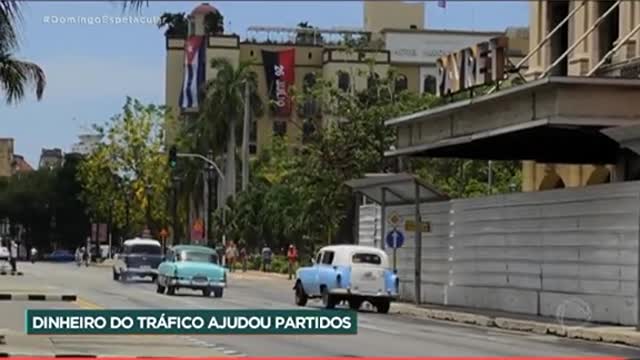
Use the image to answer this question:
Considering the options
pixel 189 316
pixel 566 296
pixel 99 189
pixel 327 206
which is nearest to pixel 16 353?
pixel 189 316

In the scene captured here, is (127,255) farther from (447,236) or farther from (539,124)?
(539,124)

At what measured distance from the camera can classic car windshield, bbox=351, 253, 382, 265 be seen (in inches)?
1476

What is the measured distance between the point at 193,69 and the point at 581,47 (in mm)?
26782

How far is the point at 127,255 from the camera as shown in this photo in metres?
52.4

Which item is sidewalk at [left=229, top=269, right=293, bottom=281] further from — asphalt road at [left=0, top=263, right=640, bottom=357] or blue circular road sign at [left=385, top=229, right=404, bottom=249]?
blue circular road sign at [left=385, top=229, right=404, bottom=249]

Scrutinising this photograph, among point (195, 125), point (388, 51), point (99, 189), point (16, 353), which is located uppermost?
point (388, 51)

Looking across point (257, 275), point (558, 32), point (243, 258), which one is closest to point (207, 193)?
point (243, 258)

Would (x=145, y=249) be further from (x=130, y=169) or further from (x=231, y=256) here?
(x=231, y=256)

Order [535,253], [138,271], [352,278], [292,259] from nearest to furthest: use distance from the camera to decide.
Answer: [535,253] < [352,278] < [138,271] < [292,259]

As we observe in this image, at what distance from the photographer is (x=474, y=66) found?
40.6m

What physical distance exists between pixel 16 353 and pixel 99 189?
95.5 feet

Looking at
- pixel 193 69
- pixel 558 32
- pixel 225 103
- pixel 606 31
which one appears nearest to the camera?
pixel 606 31

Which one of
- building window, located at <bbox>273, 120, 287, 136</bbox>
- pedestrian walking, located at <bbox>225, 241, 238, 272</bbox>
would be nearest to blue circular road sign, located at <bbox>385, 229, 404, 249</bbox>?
pedestrian walking, located at <bbox>225, 241, 238, 272</bbox>

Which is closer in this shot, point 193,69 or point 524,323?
point 524,323
